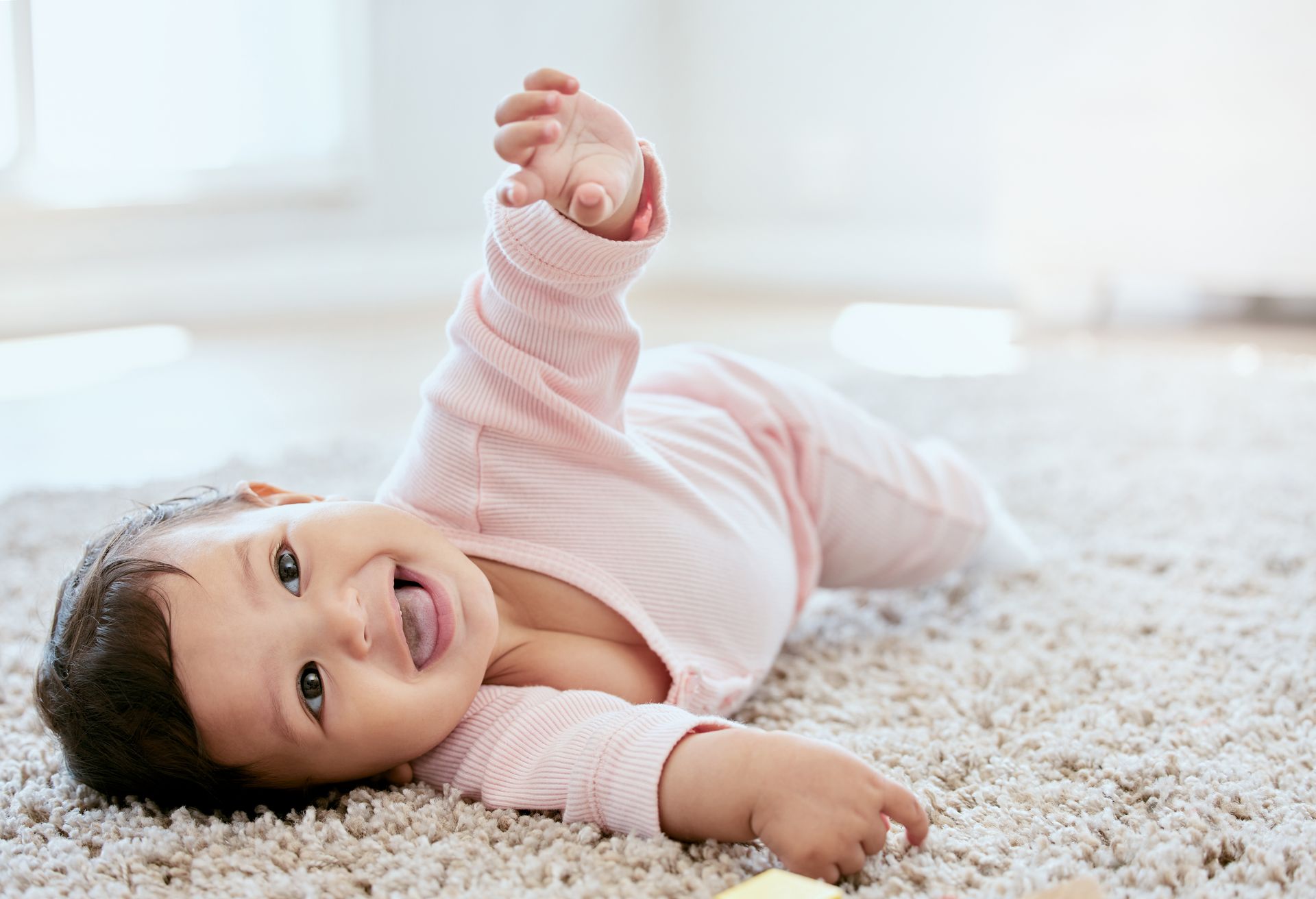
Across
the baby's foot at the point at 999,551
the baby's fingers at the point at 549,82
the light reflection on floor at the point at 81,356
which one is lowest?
the light reflection on floor at the point at 81,356

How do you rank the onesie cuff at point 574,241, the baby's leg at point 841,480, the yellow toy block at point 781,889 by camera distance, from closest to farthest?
the yellow toy block at point 781,889, the onesie cuff at point 574,241, the baby's leg at point 841,480

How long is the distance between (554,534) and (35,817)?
0.35m

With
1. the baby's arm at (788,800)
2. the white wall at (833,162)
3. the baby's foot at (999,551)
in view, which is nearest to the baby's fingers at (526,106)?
the baby's arm at (788,800)

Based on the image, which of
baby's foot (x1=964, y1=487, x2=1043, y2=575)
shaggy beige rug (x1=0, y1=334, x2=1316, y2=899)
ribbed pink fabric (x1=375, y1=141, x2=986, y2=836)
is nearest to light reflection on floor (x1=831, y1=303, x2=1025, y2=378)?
shaggy beige rug (x1=0, y1=334, x2=1316, y2=899)

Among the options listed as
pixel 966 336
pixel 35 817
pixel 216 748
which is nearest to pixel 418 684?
pixel 216 748

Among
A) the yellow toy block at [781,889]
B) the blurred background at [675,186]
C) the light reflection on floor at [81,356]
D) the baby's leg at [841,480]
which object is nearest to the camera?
the yellow toy block at [781,889]

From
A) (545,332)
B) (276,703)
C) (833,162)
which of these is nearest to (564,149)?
(545,332)

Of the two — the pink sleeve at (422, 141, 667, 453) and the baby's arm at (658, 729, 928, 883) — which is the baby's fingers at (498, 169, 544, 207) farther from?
the baby's arm at (658, 729, 928, 883)

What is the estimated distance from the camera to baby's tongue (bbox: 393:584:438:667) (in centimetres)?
76

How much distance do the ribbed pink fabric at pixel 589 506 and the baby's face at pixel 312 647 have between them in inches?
2.2

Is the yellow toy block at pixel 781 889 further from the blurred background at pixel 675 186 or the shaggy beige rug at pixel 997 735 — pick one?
the blurred background at pixel 675 186

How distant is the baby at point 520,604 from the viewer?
2.25 ft

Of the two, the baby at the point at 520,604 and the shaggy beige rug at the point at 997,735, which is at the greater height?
the baby at the point at 520,604

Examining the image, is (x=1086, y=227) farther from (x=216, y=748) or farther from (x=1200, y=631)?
(x=216, y=748)
